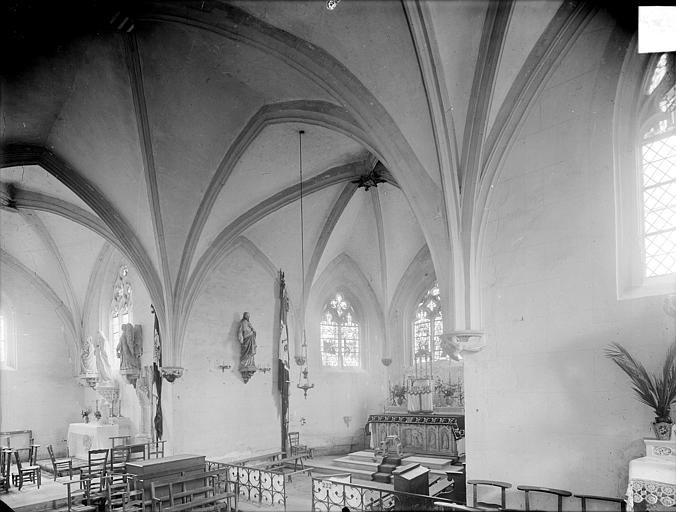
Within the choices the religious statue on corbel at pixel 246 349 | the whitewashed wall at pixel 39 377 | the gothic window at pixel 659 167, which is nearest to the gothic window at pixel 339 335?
→ the religious statue on corbel at pixel 246 349

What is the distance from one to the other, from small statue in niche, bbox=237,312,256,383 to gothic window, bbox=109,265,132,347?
3.66 meters

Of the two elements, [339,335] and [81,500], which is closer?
[81,500]

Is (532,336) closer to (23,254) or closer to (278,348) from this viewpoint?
(278,348)

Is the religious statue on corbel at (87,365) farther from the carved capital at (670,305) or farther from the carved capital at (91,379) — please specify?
the carved capital at (670,305)

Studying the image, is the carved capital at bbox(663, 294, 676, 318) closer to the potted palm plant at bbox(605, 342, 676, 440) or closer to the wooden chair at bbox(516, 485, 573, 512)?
the potted palm plant at bbox(605, 342, 676, 440)

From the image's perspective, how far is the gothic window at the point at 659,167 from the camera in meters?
5.85

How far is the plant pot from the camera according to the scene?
543cm

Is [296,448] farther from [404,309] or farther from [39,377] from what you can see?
[39,377]

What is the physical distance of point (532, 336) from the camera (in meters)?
6.67

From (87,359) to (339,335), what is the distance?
759cm

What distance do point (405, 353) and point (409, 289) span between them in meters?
2.02

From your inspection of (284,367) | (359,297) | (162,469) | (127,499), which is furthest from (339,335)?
(127,499)

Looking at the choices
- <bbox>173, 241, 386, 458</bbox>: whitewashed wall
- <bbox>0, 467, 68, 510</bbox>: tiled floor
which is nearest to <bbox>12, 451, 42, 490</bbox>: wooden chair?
<bbox>0, 467, 68, 510</bbox>: tiled floor

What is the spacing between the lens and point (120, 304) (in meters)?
16.0
